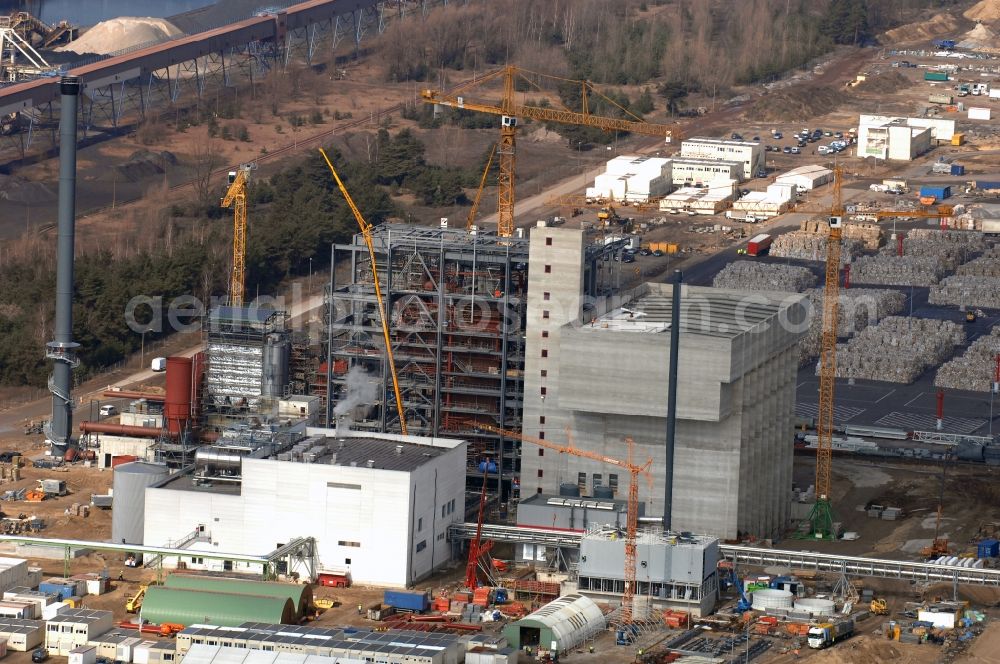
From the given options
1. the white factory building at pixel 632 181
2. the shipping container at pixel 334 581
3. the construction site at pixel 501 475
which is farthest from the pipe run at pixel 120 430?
the white factory building at pixel 632 181

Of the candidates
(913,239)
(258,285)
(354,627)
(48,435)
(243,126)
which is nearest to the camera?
(354,627)

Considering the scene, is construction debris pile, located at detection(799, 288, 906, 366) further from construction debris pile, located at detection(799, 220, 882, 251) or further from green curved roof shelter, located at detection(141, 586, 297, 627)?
green curved roof shelter, located at detection(141, 586, 297, 627)

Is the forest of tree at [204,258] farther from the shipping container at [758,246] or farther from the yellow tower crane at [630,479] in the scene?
the yellow tower crane at [630,479]

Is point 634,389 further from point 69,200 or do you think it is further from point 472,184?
point 472,184

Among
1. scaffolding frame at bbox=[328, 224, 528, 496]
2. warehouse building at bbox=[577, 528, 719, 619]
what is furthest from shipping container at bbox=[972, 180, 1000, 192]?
warehouse building at bbox=[577, 528, 719, 619]

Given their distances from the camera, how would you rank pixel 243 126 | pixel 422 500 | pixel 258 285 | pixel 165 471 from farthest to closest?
pixel 243 126
pixel 258 285
pixel 165 471
pixel 422 500

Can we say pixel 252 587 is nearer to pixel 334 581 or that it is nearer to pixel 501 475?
pixel 334 581

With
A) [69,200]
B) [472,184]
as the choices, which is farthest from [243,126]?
[69,200]
